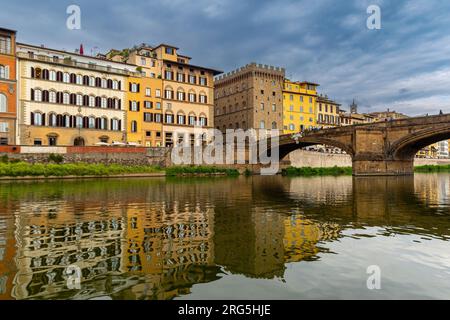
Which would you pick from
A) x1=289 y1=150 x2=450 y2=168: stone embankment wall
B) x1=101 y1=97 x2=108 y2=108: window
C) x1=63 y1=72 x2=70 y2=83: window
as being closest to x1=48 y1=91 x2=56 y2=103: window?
x1=63 y1=72 x2=70 y2=83: window

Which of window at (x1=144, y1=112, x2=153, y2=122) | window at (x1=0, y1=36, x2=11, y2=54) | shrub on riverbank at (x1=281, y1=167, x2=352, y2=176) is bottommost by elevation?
shrub on riverbank at (x1=281, y1=167, x2=352, y2=176)

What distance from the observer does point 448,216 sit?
49.3ft

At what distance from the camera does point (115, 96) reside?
61312 millimetres

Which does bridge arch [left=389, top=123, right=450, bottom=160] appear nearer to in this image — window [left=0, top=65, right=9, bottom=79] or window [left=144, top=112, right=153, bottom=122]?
window [left=144, top=112, right=153, bottom=122]

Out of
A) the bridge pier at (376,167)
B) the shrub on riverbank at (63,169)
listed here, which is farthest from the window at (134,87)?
the bridge pier at (376,167)

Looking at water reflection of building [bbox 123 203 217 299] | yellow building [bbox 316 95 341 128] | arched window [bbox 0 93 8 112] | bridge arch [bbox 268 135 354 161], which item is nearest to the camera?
water reflection of building [bbox 123 203 217 299]

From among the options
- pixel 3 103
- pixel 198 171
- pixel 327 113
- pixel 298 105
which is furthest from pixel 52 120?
pixel 327 113

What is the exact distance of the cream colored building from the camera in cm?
5272

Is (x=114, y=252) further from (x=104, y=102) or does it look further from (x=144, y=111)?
(x=144, y=111)

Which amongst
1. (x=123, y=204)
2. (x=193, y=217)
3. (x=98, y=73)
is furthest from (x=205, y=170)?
(x=193, y=217)

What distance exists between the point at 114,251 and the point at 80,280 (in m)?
2.14

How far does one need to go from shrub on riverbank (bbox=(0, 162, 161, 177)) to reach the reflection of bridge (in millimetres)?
29561
